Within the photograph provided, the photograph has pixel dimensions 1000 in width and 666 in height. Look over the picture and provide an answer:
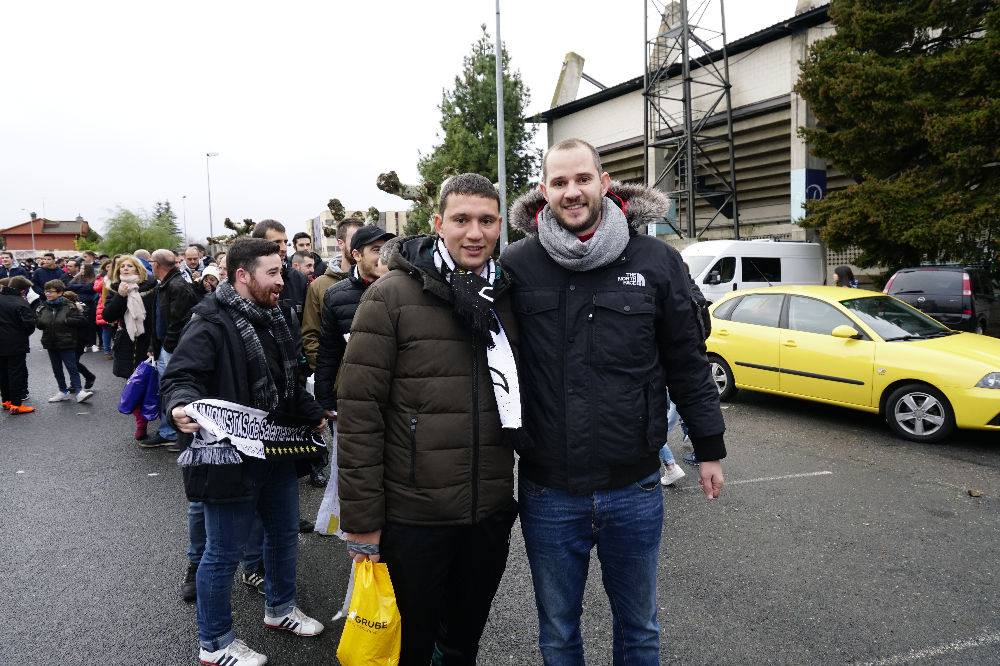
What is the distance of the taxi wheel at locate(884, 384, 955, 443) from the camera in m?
6.04

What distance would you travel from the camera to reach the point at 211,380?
109 inches

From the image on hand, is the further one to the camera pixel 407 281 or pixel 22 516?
pixel 22 516

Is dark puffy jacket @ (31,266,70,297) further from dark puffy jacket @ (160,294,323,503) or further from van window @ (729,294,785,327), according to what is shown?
dark puffy jacket @ (160,294,323,503)

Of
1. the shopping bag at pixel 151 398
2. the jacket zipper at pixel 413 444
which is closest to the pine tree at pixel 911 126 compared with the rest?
the shopping bag at pixel 151 398

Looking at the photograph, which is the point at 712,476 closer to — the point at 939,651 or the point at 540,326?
the point at 540,326

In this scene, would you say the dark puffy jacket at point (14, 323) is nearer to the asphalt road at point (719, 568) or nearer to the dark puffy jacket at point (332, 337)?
the asphalt road at point (719, 568)

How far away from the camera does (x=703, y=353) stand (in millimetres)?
2217

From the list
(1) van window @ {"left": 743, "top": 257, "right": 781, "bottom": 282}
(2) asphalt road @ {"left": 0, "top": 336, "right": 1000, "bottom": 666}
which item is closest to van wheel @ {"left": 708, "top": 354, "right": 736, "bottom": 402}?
(2) asphalt road @ {"left": 0, "top": 336, "right": 1000, "bottom": 666}

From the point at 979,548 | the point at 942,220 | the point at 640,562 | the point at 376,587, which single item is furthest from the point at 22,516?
the point at 942,220

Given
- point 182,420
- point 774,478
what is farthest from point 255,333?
point 774,478

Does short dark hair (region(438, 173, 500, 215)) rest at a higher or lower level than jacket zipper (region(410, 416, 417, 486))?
higher

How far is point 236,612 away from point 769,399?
6.92 meters

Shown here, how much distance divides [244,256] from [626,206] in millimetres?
1696

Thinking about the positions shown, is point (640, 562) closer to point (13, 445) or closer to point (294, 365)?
point (294, 365)
